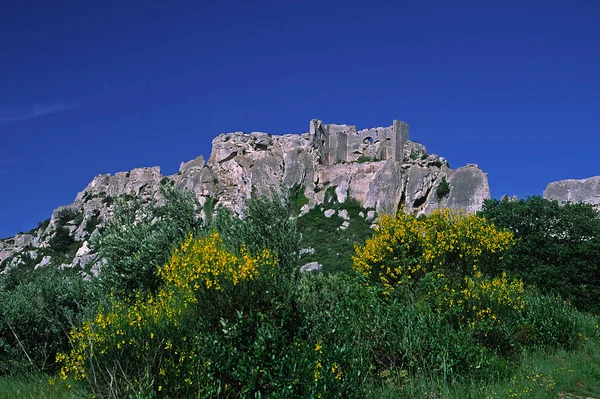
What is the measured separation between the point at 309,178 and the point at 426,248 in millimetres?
46648

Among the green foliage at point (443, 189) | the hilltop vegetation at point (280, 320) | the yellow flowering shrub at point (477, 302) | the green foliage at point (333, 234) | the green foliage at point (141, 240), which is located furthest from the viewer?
the green foliage at point (443, 189)

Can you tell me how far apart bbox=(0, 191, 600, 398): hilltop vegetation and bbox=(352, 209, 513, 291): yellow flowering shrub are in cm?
5

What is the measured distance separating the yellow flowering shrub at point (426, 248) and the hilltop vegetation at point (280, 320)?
0.17 feet

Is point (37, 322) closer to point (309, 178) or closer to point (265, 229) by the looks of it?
point (265, 229)

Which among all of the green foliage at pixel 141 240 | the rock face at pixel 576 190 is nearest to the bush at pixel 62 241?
the green foliage at pixel 141 240

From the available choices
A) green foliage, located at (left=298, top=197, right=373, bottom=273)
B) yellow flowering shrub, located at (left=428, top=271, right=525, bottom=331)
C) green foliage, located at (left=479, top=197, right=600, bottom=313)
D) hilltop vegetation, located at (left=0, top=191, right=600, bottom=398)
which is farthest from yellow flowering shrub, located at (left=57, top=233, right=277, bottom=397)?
green foliage, located at (left=298, top=197, right=373, bottom=273)

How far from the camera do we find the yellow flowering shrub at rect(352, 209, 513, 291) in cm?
1369

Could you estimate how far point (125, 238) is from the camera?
11.4m

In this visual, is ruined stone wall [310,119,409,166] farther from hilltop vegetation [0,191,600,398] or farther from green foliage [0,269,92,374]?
green foliage [0,269,92,374]

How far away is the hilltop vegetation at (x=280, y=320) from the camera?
6457mm

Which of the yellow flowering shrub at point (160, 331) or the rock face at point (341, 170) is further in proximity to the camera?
the rock face at point (341, 170)

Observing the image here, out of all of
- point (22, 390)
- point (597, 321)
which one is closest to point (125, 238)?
point (22, 390)

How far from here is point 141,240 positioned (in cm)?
1138

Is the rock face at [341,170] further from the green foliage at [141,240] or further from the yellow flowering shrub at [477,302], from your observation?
the yellow flowering shrub at [477,302]
